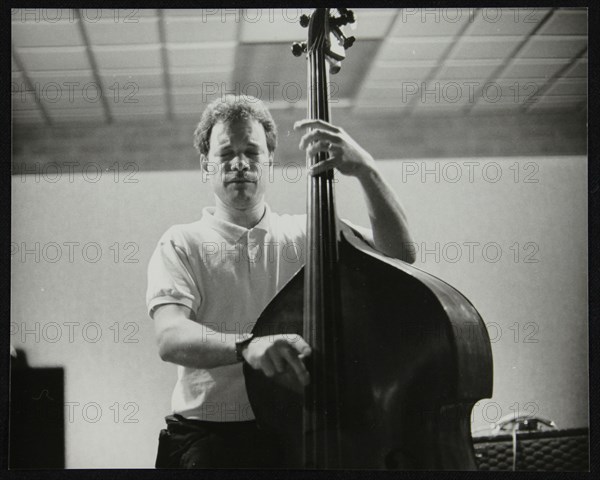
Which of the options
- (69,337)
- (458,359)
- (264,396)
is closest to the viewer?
(458,359)

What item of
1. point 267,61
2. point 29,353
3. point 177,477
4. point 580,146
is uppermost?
point 267,61

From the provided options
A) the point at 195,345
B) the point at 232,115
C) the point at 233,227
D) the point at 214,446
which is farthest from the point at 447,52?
the point at 214,446

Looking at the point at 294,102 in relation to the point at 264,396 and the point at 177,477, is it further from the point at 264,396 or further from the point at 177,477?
the point at 177,477

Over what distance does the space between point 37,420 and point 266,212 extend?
65 centimetres

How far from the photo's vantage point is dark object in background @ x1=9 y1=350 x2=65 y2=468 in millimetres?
1740

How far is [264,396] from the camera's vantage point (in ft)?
5.39

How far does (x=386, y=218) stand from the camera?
1687 millimetres

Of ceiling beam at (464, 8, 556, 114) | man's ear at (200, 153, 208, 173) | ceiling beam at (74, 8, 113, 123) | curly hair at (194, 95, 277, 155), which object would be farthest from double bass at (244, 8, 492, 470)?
ceiling beam at (74, 8, 113, 123)

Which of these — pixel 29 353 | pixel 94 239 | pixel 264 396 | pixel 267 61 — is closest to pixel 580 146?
pixel 267 61

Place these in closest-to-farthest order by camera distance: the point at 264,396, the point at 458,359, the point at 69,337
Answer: the point at 458,359
the point at 264,396
the point at 69,337

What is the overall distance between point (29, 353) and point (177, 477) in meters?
0.41

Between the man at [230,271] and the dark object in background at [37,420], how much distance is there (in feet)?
0.75

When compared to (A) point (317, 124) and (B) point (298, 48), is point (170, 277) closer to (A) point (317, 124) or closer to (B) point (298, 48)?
(A) point (317, 124)

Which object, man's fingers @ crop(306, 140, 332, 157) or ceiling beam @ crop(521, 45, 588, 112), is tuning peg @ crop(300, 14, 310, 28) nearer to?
man's fingers @ crop(306, 140, 332, 157)
